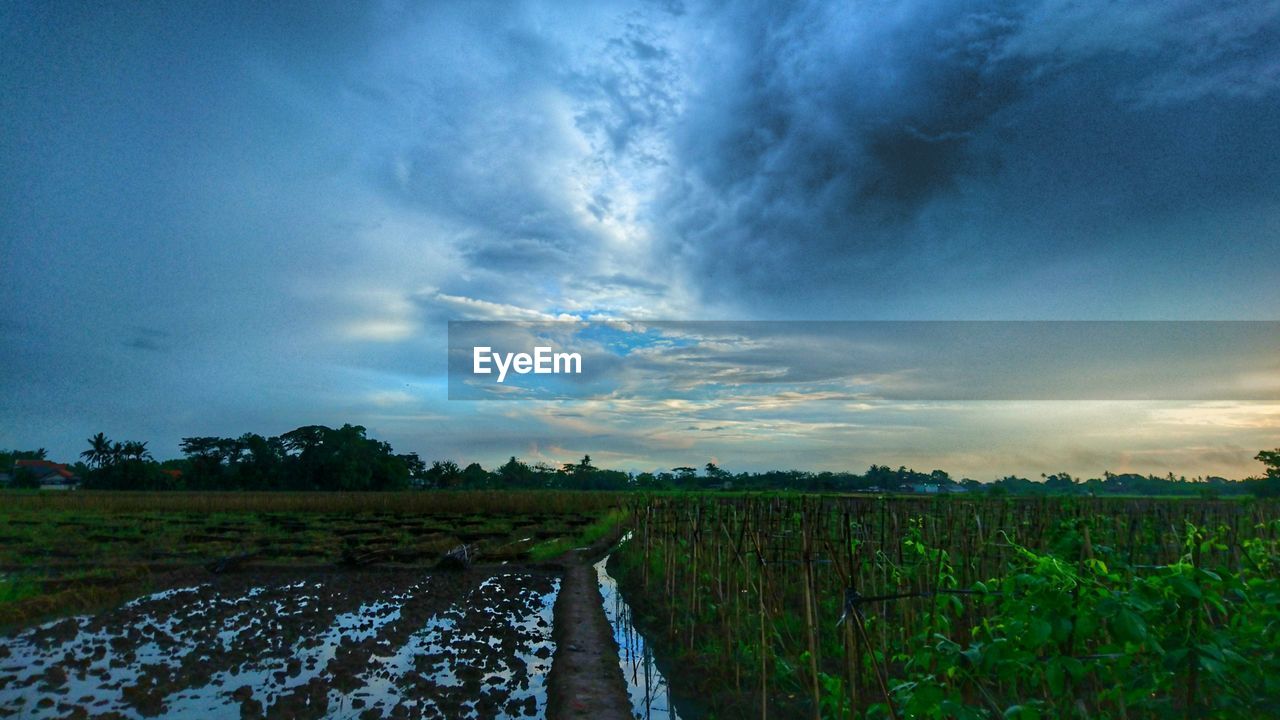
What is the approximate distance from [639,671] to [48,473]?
420 feet

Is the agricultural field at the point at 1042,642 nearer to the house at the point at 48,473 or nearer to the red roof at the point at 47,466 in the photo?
the house at the point at 48,473

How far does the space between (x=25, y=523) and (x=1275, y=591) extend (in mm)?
40967

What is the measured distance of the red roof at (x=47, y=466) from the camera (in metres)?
95.6

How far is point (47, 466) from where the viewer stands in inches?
4016

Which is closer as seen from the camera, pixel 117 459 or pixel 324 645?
pixel 324 645

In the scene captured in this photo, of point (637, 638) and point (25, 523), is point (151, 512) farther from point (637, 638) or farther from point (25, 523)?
point (637, 638)

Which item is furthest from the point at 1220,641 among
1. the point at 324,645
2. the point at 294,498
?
the point at 294,498

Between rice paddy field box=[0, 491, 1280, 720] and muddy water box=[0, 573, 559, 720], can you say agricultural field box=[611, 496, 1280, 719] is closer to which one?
rice paddy field box=[0, 491, 1280, 720]

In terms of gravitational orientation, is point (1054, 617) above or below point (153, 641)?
above

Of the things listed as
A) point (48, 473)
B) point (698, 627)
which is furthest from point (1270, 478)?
point (48, 473)

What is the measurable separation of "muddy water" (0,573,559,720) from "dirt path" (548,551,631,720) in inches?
11.7

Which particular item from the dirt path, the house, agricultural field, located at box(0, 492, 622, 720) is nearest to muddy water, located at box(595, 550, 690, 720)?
the dirt path

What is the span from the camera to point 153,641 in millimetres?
10062

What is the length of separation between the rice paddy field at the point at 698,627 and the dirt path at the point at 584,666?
0.08 m
